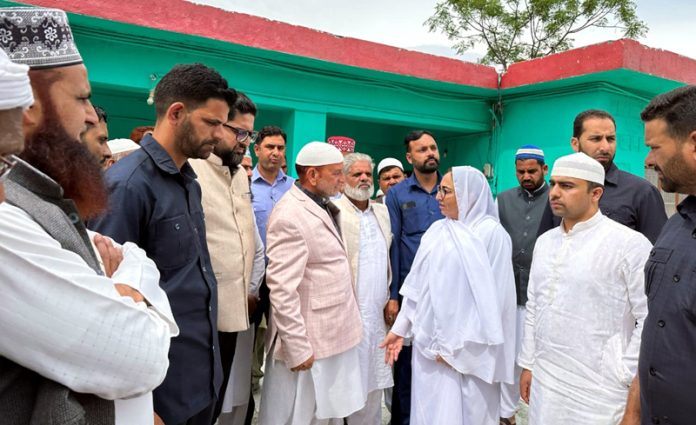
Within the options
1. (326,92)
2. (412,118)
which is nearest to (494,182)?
(412,118)

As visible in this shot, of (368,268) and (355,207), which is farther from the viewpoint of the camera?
(355,207)

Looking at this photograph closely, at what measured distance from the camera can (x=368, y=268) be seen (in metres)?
3.49

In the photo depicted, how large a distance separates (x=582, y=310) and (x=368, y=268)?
1.44 meters

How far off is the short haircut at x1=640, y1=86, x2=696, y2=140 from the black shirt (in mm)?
1352

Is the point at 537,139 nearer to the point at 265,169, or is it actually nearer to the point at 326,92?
the point at 326,92

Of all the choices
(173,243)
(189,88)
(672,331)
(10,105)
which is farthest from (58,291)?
(672,331)

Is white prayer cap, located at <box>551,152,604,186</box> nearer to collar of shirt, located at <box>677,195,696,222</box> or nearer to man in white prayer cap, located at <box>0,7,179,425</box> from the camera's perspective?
collar of shirt, located at <box>677,195,696,222</box>

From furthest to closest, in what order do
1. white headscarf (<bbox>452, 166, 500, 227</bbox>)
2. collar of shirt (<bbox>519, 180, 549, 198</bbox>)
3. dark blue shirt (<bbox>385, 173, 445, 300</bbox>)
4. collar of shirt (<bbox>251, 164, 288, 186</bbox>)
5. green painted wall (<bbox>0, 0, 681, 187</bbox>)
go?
green painted wall (<bbox>0, 0, 681, 187</bbox>)
collar of shirt (<bbox>251, 164, 288, 186</bbox>)
collar of shirt (<bbox>519, 180, 549, 198</bbox>)
dark blue shirt (<bbox>385, 173, 445, 300</bbox>)
white headscarf (<bbox>452, 166, 500, 227</bbox>)

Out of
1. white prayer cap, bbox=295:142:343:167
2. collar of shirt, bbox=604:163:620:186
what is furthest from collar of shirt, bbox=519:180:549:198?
white prayer cap, bbox=295:142:343:167

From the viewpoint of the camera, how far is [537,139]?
793 centimetres

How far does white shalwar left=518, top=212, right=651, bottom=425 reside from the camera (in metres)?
2.36

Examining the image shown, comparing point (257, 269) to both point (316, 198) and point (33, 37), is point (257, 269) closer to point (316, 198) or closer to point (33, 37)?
point (316, 198)

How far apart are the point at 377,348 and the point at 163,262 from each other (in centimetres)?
195

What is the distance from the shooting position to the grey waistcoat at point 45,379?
0.88 meters
